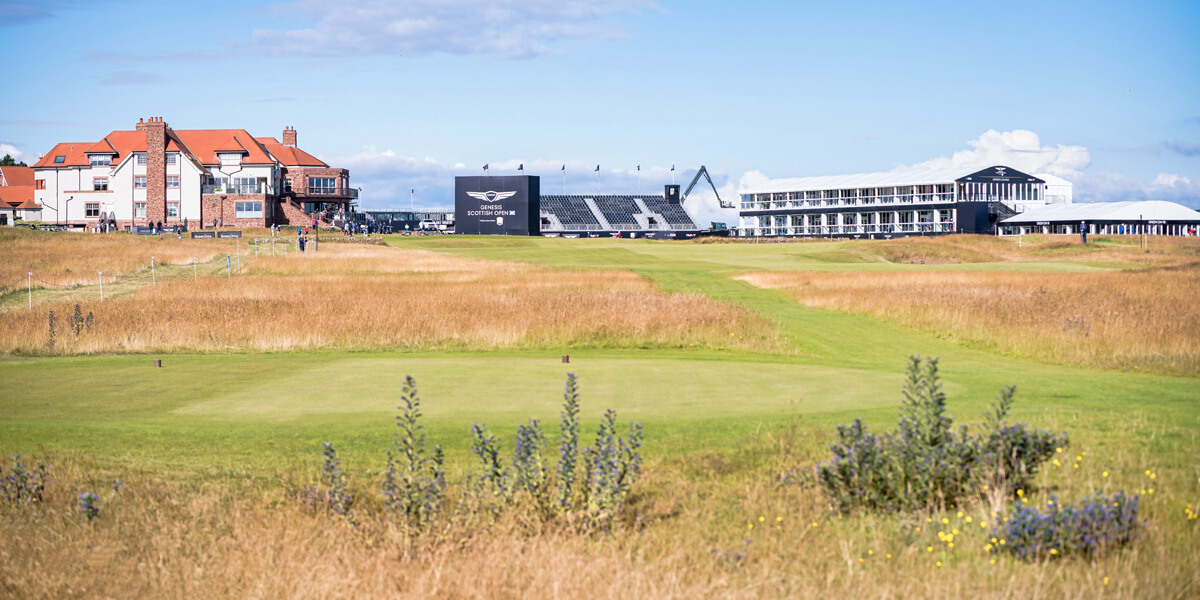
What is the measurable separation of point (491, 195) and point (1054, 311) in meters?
103

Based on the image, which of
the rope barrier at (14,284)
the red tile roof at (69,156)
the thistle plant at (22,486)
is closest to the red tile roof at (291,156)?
the red tile roof at (69,156)

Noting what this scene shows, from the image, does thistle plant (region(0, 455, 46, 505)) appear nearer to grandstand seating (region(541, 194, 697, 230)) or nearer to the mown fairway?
the mown fairway

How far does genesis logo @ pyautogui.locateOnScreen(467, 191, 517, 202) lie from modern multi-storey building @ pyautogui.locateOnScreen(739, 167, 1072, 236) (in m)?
34.9

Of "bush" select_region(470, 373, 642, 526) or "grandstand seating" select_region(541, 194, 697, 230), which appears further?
"grandstand seating" select_region(541, 194, 697, 230)

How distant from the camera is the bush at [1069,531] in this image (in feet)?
24.8

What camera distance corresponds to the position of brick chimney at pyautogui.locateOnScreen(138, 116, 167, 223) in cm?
9988

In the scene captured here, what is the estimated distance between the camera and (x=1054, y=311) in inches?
992

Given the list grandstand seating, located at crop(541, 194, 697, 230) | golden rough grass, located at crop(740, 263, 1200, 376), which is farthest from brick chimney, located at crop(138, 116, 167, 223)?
golden rough grass, located at crop(740, 263, 1200, 376)

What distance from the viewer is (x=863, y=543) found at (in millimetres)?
8133

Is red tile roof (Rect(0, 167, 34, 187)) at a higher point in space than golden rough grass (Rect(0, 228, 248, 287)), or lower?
higher

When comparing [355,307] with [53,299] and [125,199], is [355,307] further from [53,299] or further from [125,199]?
[125,199]

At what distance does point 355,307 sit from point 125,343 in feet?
18.4

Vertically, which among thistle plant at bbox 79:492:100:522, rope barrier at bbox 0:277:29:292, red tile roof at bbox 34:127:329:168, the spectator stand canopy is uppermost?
red tile roof at bbox 34:127:329:168

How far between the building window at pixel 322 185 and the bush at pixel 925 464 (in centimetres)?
10520
